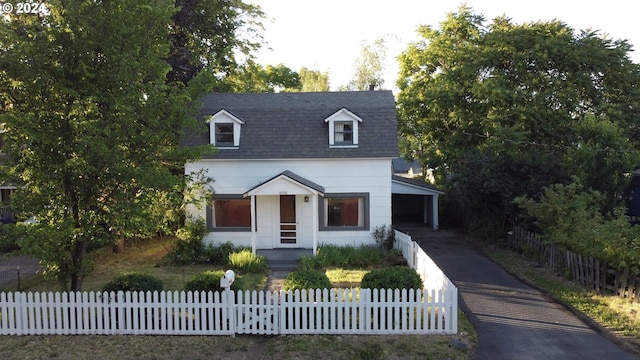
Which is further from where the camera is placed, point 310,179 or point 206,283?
point 310,179

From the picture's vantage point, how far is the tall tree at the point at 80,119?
9953mm

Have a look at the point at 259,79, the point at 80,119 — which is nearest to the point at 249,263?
the point at 80,119

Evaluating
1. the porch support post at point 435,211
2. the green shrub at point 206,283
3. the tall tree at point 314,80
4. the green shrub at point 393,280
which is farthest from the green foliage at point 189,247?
the tall tree at point 314,80

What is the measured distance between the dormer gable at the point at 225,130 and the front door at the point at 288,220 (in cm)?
307

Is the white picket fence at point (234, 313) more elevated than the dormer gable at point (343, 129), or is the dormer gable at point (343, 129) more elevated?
the dormer gable at point (343, 129)

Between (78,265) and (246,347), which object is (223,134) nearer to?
(78,265)

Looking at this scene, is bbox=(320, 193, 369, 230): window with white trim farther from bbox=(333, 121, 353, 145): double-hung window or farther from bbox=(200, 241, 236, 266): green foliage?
bbox=(200, 241, 236, 266): green foliage

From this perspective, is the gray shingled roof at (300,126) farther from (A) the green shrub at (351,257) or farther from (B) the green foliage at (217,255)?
(A) the green shrub at (351,257)

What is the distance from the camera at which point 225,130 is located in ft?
65.8

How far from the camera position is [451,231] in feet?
89.3

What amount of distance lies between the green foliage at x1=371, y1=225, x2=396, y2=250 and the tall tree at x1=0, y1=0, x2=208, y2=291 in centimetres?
1022

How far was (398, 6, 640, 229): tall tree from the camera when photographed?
2334 centimetres

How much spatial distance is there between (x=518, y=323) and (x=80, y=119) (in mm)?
10627

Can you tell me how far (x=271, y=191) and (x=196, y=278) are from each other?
296 inches
